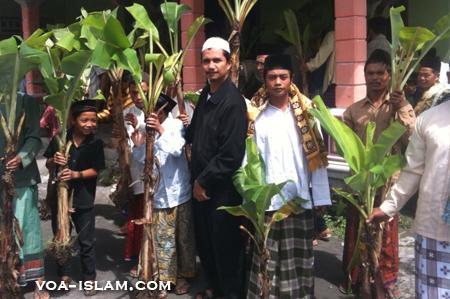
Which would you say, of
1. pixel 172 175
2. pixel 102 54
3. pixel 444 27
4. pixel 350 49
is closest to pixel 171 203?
pixel 172 175

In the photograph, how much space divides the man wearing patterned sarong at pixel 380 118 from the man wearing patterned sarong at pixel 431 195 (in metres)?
0.56

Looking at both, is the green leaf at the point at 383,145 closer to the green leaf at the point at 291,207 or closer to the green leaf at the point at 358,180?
the green leaf at the point at 358,180

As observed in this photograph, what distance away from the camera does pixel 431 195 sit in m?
2.32

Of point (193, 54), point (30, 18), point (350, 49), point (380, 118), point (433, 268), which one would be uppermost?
point (30, 18)

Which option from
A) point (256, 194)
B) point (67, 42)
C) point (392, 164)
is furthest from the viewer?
point (67, 42)

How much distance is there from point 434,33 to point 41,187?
5.99m

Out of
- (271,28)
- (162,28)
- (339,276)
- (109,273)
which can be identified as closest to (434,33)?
(339,276)

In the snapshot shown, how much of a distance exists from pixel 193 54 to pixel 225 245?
4031 mm

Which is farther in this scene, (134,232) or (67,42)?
(134,232)

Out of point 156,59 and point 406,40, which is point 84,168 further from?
point 406,40

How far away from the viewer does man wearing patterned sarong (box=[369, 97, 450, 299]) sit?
228 cm

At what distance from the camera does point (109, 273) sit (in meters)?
4.16

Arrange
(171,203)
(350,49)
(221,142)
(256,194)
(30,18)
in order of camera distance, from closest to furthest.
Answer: (256,194) < (221,142) < (171,203) < (350,49) < (30,18)

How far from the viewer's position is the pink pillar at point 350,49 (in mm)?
5227
